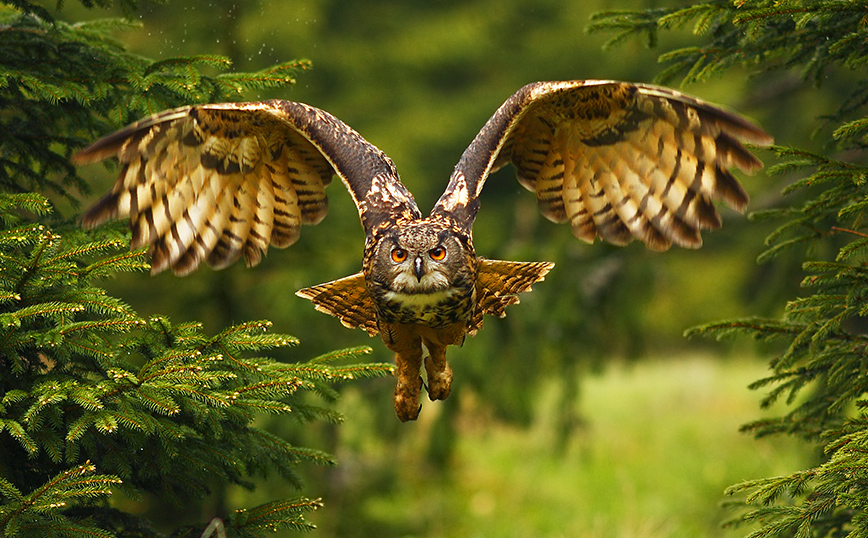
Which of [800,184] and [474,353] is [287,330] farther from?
[800,184]

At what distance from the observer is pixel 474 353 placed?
6738 millimetres

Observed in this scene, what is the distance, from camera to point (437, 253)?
10.6 feet

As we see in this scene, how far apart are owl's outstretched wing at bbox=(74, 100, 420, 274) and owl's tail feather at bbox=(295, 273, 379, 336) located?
249 millimetres

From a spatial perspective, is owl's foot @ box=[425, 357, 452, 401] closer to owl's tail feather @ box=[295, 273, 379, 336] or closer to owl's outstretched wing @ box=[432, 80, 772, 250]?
owl's tail feather @ box=[295, 273, 379, 336]

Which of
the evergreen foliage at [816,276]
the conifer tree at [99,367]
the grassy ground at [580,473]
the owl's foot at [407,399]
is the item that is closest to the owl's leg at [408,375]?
the owl's foot at [407,399]

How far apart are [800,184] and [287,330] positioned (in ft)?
14.5

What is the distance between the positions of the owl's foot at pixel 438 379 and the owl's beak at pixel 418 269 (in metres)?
0.58

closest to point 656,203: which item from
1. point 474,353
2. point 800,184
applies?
point 800,184

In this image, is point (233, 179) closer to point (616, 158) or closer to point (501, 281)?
point (501, 281)

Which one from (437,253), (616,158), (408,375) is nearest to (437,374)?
(408,375)

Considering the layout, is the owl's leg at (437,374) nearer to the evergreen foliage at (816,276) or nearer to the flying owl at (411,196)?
the flying owl at (411,196)

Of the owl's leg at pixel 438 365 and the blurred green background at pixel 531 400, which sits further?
the blurred green background at pixel 531 400

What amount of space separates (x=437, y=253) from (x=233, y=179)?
1349 mm

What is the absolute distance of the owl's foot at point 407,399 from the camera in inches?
141
